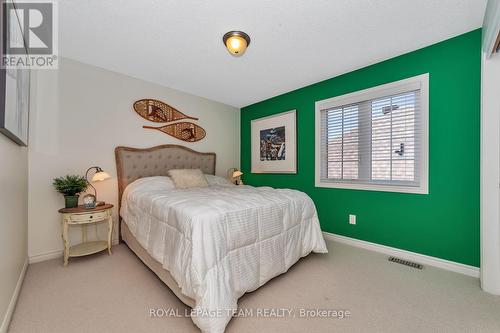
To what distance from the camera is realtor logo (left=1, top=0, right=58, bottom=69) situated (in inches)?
49.3

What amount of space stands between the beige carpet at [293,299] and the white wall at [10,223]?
6.9 inches

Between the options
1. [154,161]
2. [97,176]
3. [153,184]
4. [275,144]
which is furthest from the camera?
[275,144]

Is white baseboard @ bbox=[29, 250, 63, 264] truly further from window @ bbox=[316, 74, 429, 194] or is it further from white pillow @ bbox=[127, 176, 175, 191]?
window @ bbox=[316, 74, 429, 194]

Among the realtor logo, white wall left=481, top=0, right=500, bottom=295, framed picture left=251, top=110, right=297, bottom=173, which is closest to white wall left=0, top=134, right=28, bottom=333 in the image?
the realtor logo

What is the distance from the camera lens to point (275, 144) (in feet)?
12.4

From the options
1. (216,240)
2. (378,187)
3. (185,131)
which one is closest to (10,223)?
(216,240)

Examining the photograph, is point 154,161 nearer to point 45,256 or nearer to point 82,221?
point 82,221

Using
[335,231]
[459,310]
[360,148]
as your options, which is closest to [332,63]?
[360,148]

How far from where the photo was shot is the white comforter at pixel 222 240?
1.34m

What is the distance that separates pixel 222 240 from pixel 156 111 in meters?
2.57

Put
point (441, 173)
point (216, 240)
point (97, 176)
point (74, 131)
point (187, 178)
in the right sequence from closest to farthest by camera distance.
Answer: point (216, 240) < point (441, 173) < point (97, 176) < point (74, 131) < point (187, 178)

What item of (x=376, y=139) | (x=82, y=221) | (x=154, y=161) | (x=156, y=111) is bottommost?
(x=82, y=221)

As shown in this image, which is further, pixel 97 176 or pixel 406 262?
pixel 97 176

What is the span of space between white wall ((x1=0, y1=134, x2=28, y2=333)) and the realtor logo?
585 mm
